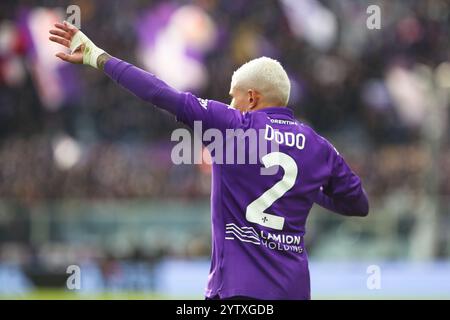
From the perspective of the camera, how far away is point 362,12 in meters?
24.8

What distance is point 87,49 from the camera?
593 cm

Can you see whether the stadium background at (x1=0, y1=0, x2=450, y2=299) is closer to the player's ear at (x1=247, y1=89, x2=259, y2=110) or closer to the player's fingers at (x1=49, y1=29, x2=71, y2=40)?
the player's ear at (x1=247, y1=89, x2=259, y2=110)

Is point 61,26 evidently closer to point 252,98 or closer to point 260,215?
point 252,98

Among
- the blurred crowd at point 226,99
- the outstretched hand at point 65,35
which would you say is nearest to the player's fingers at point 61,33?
the outstretched hand at point 65,35

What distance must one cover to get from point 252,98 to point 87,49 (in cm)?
97

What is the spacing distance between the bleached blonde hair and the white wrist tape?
789 mm

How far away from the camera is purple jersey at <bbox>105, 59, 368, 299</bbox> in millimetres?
5723

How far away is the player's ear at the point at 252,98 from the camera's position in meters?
5.97

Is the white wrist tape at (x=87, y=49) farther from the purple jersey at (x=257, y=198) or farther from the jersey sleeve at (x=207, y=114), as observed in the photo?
the jersey sleeve at (x=207, y=114)

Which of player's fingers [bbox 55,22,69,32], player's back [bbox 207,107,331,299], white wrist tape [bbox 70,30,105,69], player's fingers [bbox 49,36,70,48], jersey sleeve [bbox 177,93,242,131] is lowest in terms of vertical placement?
player's back [bbox 207,107,331,299]

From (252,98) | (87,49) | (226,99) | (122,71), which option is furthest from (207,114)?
(226,99)

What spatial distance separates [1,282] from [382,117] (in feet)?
31.8

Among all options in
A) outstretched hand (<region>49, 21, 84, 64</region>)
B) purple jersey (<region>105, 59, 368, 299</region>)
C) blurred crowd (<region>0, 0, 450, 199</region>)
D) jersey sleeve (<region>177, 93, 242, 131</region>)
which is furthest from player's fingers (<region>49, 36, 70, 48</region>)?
blurred crowd (<region>0, 0, 450, 199</region>)
